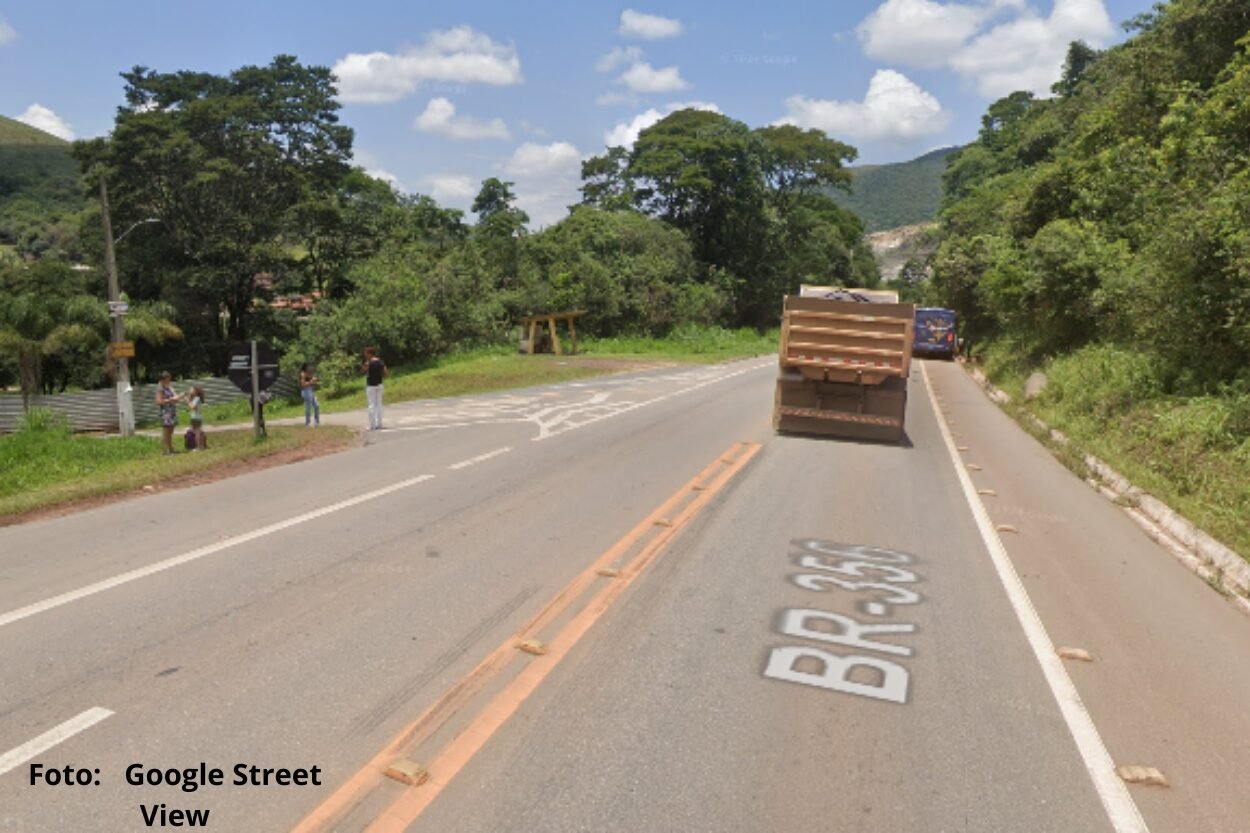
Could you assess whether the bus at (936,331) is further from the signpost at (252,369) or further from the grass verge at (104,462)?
the signpost at (252,369)

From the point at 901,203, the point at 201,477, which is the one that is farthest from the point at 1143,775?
the point at 901,203

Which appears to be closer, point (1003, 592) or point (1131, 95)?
point (1003, 592)

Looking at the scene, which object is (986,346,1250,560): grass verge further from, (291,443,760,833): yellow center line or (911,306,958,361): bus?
(911,306,958,361): bus

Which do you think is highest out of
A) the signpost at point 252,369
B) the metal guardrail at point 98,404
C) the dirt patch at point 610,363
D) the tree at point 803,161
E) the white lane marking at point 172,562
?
the tree at point 803,161

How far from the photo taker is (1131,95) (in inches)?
913

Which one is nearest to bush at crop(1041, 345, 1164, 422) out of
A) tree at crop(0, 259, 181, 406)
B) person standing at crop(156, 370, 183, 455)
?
person standing at crop(156, 370, 183, 455)

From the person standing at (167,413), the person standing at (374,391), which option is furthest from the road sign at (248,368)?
the person standing at (374,391)

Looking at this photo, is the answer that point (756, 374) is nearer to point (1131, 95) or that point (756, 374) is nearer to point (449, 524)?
point (1131, 95)

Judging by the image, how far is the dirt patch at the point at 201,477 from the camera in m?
8.46

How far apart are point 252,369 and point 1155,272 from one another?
15013 millimetres

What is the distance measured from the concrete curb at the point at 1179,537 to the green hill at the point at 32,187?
5823 cm

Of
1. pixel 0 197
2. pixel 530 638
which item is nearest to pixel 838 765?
pixel 530 638

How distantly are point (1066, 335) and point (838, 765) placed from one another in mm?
20829

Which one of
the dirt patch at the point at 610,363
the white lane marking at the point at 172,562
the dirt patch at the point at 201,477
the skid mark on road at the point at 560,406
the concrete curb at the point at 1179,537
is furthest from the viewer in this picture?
the dirt patch at the point at 610,363
